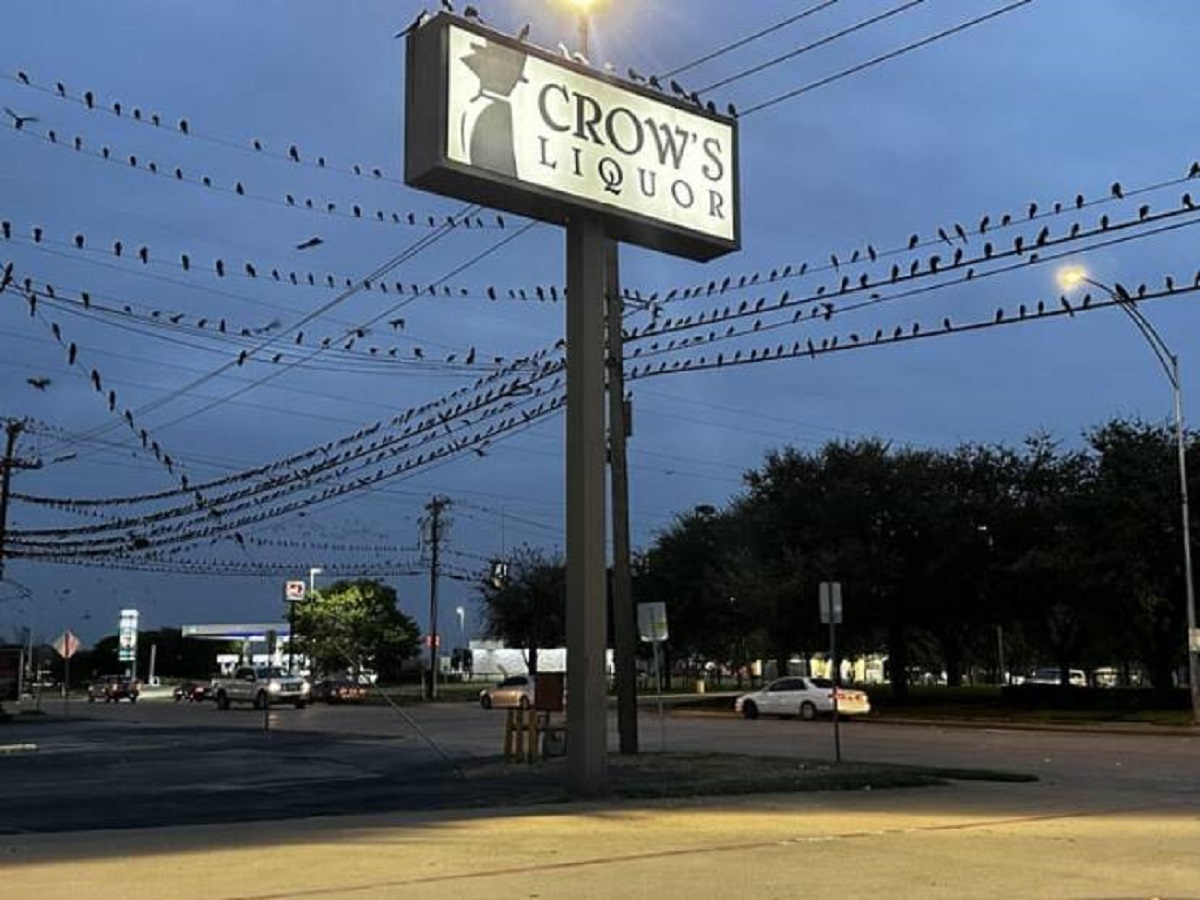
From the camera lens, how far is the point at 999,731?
117 feet

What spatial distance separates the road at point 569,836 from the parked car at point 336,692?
132ft

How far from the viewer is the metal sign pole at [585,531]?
1557cm

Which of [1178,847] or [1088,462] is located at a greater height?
[1088,462]

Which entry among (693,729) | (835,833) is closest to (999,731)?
(693,729)

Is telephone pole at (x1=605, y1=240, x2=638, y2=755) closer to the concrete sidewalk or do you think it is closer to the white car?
the concrete sidewalk

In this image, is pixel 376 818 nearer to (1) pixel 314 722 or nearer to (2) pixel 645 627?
(2) pixel 645 627

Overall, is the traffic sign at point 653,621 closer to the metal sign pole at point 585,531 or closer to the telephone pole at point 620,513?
the telephone pole at point 620,513

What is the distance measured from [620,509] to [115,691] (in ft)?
200

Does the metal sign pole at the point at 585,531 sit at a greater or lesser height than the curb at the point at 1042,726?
greater

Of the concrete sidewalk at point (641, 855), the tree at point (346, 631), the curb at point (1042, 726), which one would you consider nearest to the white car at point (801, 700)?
the curb at point (1042, 726)

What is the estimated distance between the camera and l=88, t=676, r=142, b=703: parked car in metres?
74.1

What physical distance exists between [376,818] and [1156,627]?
37105mm

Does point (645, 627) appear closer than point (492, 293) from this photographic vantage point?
No

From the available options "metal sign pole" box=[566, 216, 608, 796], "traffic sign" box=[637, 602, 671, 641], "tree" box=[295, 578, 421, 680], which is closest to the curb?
"traffic sign" box=[637, 602, 671, 641]
